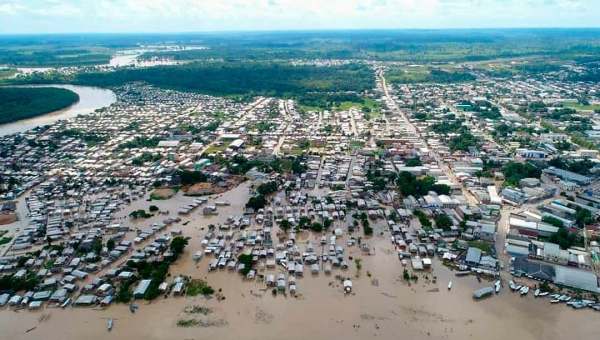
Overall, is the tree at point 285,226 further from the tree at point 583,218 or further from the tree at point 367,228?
the tree at point 583,218

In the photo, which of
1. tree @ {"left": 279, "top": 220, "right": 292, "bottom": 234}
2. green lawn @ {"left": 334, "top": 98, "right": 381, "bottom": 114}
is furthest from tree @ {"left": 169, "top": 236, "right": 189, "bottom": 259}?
green lawn @ {"left": 334, "top": 98, "right": 381, "bottom": 114}

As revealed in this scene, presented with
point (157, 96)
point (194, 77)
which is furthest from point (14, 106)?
point (194, 77)

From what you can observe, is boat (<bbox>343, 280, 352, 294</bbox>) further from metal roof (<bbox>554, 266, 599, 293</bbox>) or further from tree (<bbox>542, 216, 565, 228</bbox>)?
tree (<bbox>542, 216, 565, 228</bbox>)

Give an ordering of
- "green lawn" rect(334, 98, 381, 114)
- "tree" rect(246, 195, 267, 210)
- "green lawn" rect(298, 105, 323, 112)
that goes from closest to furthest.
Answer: "tree" rect(246, 195, 267, 210), "green lawn" rect(298, 105, 323, 112), "green lawn" rect(334, 98, 381, 114)

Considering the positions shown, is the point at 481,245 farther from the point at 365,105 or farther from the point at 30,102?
the point at 30,102

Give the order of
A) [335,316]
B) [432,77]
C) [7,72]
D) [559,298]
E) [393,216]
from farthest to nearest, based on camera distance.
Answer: [7,72] → [432,77] → [393,216] → [559,298] → [335,316]

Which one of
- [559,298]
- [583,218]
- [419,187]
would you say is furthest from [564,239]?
[419,187]

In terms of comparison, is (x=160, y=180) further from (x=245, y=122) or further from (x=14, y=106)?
(x=14, y=106)
